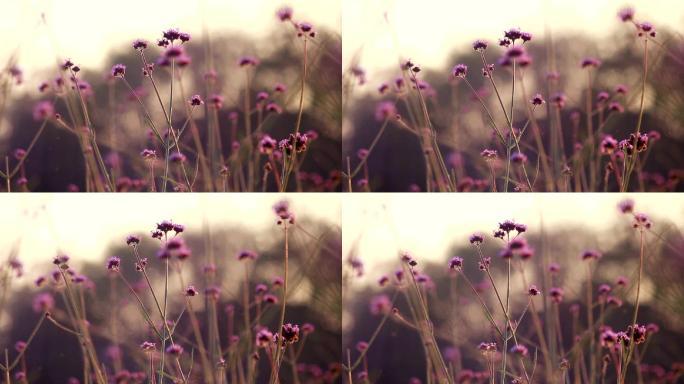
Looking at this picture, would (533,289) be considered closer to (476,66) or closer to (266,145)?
(476,66)

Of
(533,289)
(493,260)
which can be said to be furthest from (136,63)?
(533,289)

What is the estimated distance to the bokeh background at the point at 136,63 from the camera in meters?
2.36

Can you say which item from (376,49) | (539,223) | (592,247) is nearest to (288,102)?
(376,49)

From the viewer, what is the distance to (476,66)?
7.95 ft

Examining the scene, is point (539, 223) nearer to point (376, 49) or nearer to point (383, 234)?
point (383, 234)

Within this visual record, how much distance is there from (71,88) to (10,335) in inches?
25.5

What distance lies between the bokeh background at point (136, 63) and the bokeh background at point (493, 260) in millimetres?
271

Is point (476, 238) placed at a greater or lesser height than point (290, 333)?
greater

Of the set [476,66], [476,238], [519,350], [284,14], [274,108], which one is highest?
[284,14]

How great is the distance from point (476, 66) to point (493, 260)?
0.51m

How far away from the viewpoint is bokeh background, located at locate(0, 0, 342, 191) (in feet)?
7.75

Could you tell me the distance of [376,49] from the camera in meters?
2.44

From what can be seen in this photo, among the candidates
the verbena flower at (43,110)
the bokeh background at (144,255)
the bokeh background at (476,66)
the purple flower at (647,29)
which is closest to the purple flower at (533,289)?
the bokeh background at (476,66)

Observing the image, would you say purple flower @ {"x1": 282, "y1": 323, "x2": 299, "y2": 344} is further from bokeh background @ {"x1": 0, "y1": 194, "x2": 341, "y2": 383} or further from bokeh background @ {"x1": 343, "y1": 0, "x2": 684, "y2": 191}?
bokeh background @ {"x1": 343, "y1": 0, "x2": 684, "y2": 191}
